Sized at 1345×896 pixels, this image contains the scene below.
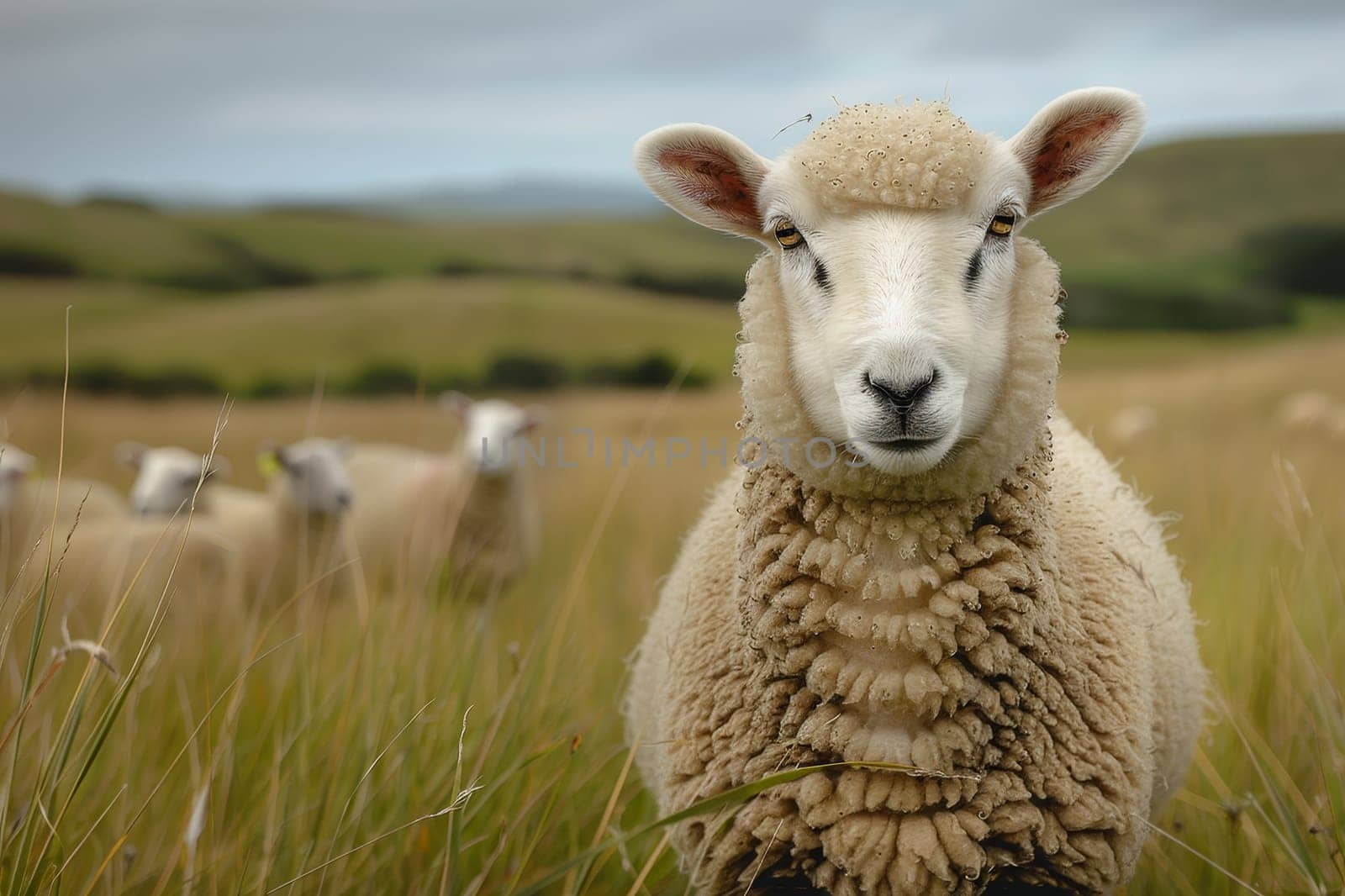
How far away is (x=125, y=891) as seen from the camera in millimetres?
2453

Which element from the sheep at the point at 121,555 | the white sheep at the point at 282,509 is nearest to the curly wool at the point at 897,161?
the sheep at the point at 121,555

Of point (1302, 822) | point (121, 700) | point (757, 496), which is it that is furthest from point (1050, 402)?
point (121, 700)

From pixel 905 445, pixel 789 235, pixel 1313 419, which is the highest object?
pixel 789 235

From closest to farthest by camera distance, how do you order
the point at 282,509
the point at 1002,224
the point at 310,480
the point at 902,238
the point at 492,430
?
the point at 902,238 < the point at 1002,224 < the point at 310,480 < the point at 282,509 < the point at 492,430

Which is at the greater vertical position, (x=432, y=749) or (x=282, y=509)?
(x=432, y=749)

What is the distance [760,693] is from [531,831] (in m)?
0.92

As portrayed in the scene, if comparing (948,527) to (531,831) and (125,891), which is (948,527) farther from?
(125,891)

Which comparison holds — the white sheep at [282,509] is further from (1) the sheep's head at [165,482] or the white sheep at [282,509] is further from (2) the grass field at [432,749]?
(2) the grass field at [432,749]

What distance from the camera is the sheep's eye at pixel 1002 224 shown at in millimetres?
2154

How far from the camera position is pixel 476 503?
21.5 feet

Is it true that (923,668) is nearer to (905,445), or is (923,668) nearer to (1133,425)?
(905,445)

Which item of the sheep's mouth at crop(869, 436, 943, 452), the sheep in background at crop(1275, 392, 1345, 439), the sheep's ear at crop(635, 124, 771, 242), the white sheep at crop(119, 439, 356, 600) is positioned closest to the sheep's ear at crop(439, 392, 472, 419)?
the white sheep at crop(119, 439, 356, 600)

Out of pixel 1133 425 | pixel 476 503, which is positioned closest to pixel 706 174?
pixel 476 503

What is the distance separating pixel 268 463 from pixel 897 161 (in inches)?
171
